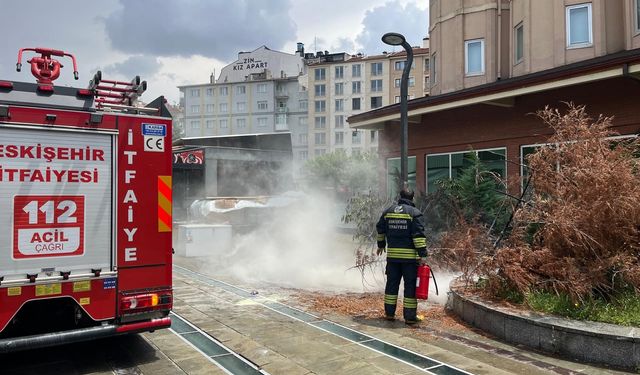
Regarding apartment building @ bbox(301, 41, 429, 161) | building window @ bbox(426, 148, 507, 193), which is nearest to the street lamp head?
building window @ bbox(426, 148, 507, 193)

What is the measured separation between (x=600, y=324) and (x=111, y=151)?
17.0 ft

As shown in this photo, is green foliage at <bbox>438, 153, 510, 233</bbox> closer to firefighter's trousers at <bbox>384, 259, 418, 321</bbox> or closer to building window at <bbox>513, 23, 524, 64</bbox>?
firefighter's trousers at <bbox>384, 259, 418, 321</bbox>

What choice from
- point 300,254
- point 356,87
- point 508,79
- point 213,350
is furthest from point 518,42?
point 356,87

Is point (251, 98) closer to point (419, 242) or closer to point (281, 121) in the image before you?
point (281, 121)

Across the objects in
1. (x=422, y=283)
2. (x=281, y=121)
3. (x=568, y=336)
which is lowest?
(x=568, y=336)

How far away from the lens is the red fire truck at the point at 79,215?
4484 millimetres

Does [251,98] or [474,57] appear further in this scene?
[251,98]

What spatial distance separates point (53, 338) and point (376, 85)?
65.3m

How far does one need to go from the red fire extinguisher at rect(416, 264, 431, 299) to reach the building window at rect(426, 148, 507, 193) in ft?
21.6

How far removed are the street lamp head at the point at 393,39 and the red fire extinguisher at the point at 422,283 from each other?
4325 mm

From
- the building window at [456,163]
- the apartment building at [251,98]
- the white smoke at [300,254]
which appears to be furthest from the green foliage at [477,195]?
the apartment building at [251,98]

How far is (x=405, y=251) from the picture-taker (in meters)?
6.57

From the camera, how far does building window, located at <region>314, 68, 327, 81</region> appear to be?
7044 centimetres

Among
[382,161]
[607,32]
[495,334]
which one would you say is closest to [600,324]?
[495,334]
